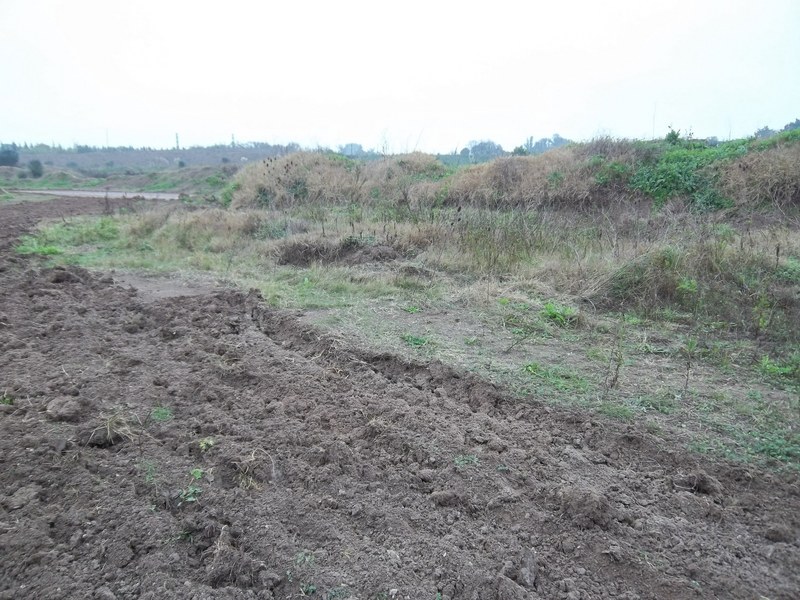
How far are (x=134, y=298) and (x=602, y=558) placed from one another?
17.6 feet

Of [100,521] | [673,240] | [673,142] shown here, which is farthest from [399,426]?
[673,142]

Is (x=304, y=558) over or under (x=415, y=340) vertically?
under

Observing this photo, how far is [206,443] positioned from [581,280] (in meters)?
4.52

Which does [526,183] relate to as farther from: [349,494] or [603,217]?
[349,494]

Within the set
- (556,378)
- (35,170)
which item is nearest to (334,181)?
(556,378)

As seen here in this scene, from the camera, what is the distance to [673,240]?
22.3ft

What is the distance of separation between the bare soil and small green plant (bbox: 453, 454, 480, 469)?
11 millimetres

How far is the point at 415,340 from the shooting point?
14.8ft

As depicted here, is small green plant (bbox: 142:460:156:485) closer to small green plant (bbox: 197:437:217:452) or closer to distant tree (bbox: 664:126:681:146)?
small green plant (bbox: 197:437:217:452)

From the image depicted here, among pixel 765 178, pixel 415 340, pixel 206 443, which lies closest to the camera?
pixel 206 443

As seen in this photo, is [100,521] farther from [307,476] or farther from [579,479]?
[579,479]

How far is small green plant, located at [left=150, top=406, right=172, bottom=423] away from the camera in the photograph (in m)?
3.15

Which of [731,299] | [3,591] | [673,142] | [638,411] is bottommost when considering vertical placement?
[3,591]

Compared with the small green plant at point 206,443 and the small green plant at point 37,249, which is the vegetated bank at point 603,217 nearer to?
the small green plant at point 37,249
